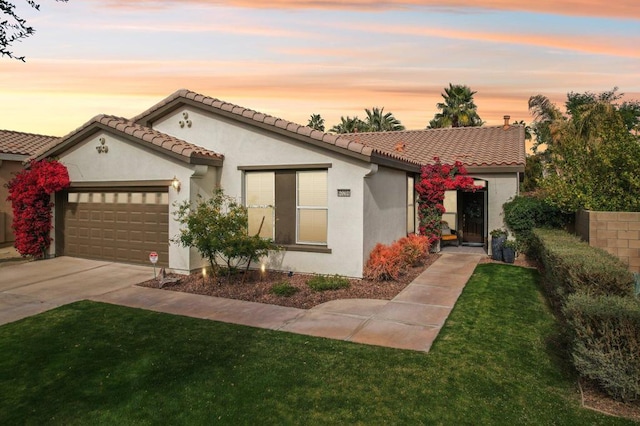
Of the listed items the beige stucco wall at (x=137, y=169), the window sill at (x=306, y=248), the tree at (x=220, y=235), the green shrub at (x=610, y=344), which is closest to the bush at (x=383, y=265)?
the window sill at (x=306, y=248)

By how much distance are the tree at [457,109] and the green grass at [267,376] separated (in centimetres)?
3436

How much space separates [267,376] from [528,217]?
39.0ft

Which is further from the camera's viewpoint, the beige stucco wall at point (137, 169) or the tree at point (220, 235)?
the beige stucco wall at point (137, 169)

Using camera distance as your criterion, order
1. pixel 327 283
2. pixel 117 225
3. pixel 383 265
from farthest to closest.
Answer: pixel 117 225, pixel 383 265, pixel 327 283

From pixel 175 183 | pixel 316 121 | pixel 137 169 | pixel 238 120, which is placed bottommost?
pixel 175 183

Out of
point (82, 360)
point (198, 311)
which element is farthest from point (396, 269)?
point (82, 360)

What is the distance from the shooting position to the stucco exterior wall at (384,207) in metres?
11.0

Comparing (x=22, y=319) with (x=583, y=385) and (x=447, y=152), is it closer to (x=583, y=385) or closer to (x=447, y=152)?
(x=583, y=385)

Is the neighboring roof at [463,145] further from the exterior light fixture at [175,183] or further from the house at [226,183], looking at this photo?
the exterior light fixture at [175,183]

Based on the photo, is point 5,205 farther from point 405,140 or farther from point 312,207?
point 405,140

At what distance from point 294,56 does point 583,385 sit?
38.7 ft

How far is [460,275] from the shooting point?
11.7 m

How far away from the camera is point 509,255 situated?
13.9m

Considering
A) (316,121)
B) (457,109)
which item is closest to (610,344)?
(457,109)
